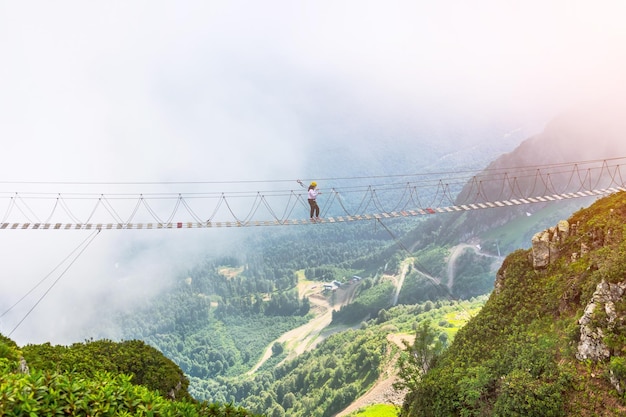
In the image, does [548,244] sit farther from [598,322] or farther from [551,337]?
[598,322]

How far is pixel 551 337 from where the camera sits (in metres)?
17.2

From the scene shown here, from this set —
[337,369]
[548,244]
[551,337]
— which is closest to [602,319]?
[551,337]

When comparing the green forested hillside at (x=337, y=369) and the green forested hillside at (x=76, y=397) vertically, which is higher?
the green forested hillside at (x=76, y=397)

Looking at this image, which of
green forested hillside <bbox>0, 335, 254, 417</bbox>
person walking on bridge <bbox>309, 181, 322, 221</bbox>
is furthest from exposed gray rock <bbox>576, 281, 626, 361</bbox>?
person walking on bridge <bbox>309, 181, 322, 221</bbox>

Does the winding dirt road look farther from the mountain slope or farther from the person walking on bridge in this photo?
the mountain slope

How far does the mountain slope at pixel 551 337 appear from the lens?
1497 cm

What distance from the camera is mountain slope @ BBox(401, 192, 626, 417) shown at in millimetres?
14969

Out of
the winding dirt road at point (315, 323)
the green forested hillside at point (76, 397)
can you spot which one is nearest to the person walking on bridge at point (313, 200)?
the green forested hillside at point (76, 397)

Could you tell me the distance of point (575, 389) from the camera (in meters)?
15.1

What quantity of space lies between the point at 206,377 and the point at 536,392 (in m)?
66.1

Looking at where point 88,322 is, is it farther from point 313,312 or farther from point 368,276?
point 368,276

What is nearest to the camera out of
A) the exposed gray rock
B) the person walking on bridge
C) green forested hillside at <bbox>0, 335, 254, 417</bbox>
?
green forested hillside at <bbox>0, 335, 254, 417</bbox>

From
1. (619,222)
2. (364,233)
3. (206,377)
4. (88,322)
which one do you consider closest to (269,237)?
(364,233)

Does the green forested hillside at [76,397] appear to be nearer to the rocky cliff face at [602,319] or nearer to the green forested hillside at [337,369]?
the rocky cliff face at [602,319]
